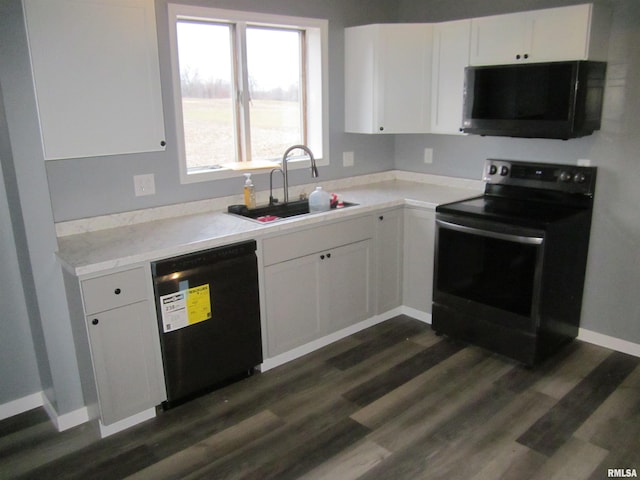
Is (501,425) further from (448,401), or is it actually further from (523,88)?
(523,88)

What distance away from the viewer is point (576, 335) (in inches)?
128

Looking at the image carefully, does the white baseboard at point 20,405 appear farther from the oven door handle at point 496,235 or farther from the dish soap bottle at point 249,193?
the oven door handle at point 496,235

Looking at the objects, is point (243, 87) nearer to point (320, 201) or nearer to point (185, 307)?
point (320, 201)

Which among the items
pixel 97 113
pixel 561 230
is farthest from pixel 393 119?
pixel 97 113

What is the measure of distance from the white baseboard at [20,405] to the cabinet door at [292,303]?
4.12 ft

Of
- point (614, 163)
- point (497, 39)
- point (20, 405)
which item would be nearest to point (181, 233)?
point (20, 405)

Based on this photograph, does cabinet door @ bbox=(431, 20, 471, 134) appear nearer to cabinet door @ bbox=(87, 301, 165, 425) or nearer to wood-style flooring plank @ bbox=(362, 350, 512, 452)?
wood-style flooring plank @ bbox=(362, 350, 512, 452)

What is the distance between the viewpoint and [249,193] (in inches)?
125

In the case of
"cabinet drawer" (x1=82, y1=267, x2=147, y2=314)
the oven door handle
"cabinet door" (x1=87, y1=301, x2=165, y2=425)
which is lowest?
"cabinet door" (x1=87, y1=301, x2=165, y2=425)

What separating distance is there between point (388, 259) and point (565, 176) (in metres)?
1.22

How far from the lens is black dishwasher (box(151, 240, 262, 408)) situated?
7.98 ft

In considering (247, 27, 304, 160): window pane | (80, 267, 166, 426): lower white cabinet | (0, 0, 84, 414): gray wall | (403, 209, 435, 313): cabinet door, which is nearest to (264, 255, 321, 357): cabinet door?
(80, 267, 166, 426): lower white cabinet

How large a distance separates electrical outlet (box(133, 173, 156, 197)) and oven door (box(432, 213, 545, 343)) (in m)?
1.73

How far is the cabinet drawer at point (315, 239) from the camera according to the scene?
9.21 feet
